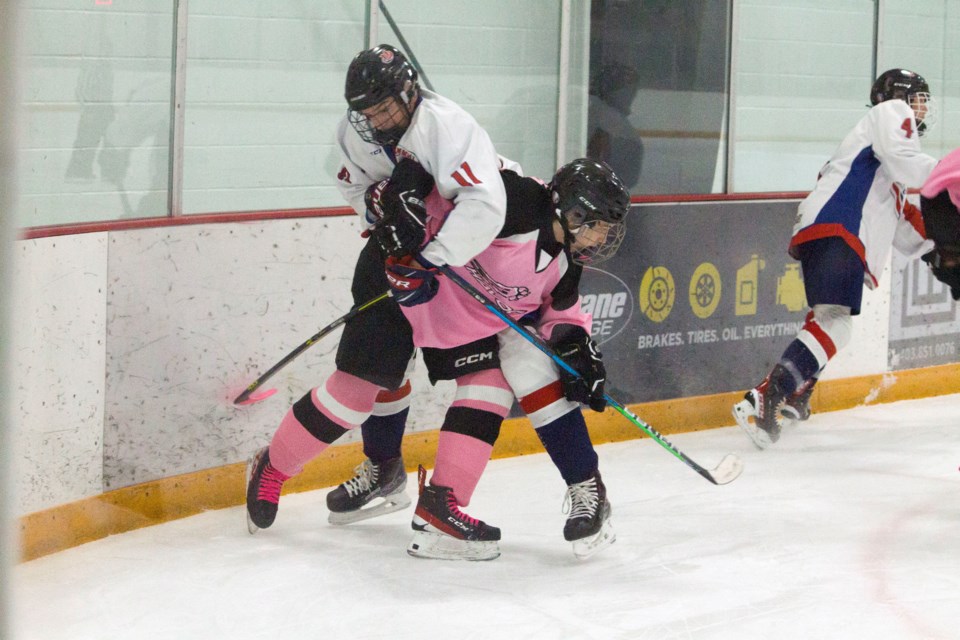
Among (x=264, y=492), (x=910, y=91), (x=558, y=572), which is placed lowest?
(x=558, y=572)

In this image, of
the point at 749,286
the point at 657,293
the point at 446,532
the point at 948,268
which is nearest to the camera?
the point at 446,532

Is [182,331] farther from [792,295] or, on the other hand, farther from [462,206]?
[792,295]

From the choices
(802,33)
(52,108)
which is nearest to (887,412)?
(802,33)

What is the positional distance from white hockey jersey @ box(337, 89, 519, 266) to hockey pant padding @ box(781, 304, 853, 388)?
158 centimetres

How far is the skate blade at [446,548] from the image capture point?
247 centimetres

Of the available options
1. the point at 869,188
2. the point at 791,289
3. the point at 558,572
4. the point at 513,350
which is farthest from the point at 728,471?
the point at 791,289

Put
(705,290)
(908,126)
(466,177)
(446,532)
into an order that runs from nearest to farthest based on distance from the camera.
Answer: (466,177) < (446,532) < (908,126) < (705,290)

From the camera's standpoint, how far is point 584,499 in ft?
7.98

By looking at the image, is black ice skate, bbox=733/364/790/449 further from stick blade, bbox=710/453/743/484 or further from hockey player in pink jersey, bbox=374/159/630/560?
hockey player in pink jersey, bbox=374/159/630/560

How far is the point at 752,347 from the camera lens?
4.07 m

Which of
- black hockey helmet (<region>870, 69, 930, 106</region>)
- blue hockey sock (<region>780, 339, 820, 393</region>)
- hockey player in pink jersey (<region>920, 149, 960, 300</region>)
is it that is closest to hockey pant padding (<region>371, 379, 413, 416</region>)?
hockey player in pink jersey (<region>920, 149, 960, 300</region>)

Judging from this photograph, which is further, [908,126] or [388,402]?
[908,126]

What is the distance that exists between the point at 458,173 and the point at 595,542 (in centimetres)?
82

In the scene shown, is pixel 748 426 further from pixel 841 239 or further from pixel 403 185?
pixel 403 185
